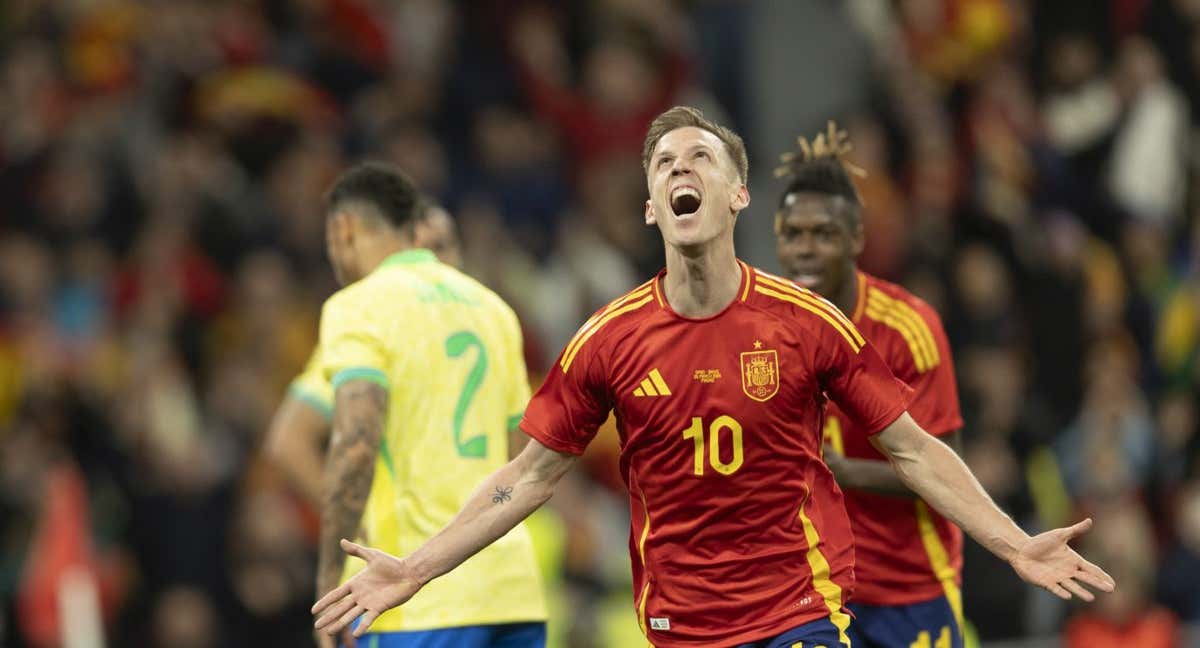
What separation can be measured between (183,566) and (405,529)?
5059 mm

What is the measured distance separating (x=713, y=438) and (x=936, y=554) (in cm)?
157

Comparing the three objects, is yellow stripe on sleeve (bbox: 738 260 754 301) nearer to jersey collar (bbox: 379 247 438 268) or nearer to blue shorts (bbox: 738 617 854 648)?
blue shorts (bbox: 738 617 854 648)

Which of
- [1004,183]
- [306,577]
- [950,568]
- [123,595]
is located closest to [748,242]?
[1004,183]

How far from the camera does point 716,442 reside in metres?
5.25

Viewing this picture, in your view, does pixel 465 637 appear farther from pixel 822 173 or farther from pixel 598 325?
pixel 822 173

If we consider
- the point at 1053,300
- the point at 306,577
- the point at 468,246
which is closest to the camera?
the point at 306,577

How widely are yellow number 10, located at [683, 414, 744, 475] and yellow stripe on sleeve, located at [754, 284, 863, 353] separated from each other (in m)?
0.36

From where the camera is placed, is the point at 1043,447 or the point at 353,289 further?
the point at 1043,447

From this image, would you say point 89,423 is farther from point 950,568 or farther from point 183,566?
point 950,568

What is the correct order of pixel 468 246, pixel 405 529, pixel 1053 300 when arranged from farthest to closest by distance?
1. pixel 468 246
2. pixel 1053 300
3. pixel 405 529

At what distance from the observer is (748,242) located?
1237 cm

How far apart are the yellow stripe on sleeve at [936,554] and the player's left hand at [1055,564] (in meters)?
1.40

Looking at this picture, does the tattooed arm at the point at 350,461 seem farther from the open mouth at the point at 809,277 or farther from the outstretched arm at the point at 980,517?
the outstretched arm at the point at 980,517

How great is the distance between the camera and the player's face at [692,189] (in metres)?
5.24
